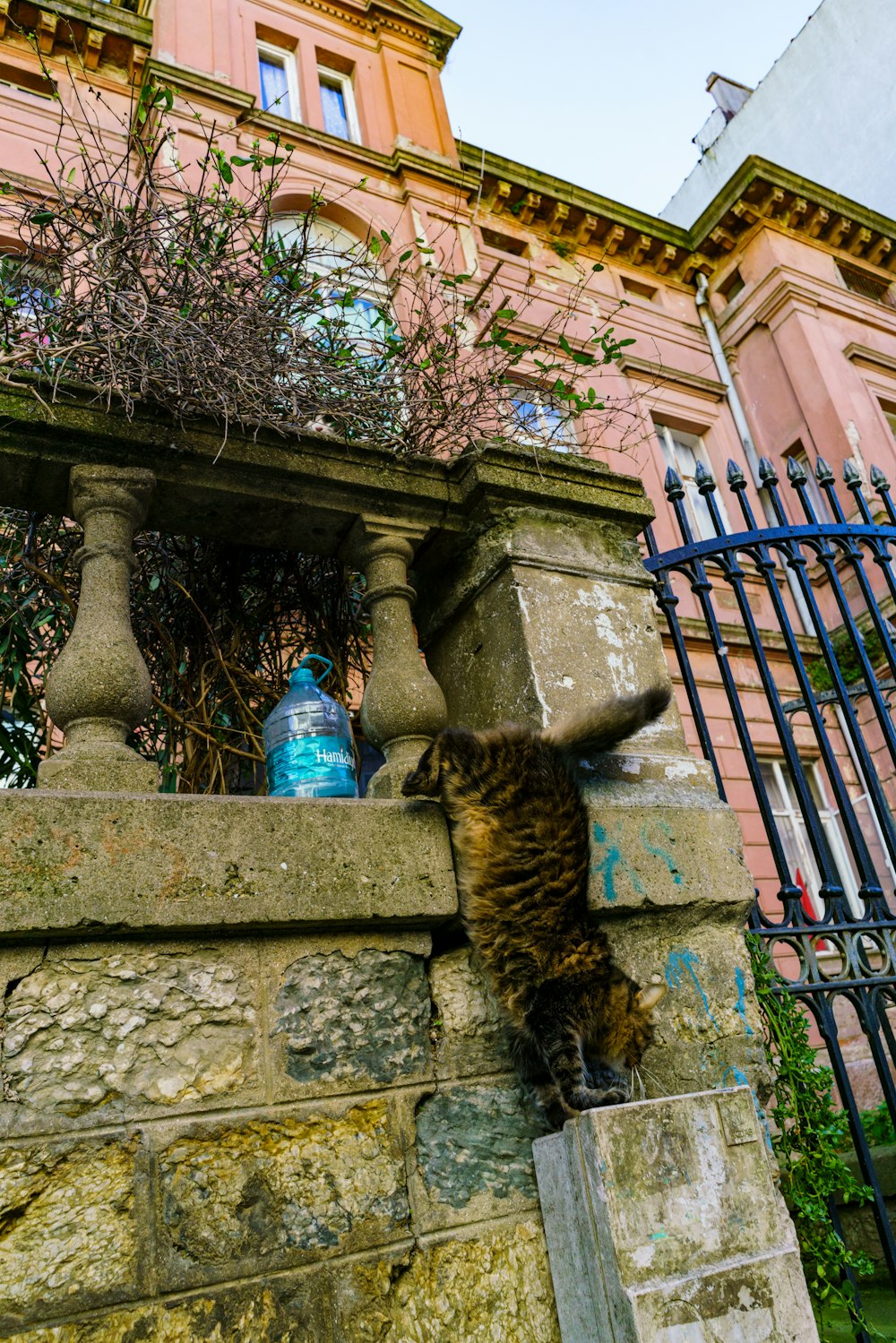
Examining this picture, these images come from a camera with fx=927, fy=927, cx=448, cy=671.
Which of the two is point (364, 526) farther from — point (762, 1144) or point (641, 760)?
point (762, 1144)

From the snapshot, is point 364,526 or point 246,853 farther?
point 364,526

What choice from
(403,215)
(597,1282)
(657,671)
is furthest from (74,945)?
(403,215)

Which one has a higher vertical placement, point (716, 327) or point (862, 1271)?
point (716, 327)

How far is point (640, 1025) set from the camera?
201cm

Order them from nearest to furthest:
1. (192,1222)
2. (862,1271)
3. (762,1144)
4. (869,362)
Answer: (192,1222) → (762,1144) → (862,1271) → (869,362)

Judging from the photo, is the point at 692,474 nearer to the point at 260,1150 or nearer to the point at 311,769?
the point at 311,769

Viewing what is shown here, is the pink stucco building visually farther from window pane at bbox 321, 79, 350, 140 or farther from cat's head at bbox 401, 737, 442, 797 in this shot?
cat's head at bbox 401, 737, 442, 797

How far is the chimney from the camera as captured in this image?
61.1ft

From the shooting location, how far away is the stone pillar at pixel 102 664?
198cm

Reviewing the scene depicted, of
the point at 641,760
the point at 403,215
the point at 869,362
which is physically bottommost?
the point at 641,760

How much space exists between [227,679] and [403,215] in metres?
9.68

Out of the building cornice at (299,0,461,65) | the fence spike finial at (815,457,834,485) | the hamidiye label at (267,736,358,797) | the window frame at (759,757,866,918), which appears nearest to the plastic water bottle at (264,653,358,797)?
the hamidiye label at (267,736,358,797)

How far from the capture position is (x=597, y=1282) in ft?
5.55

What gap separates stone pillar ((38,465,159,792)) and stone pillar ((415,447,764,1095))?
922mm
